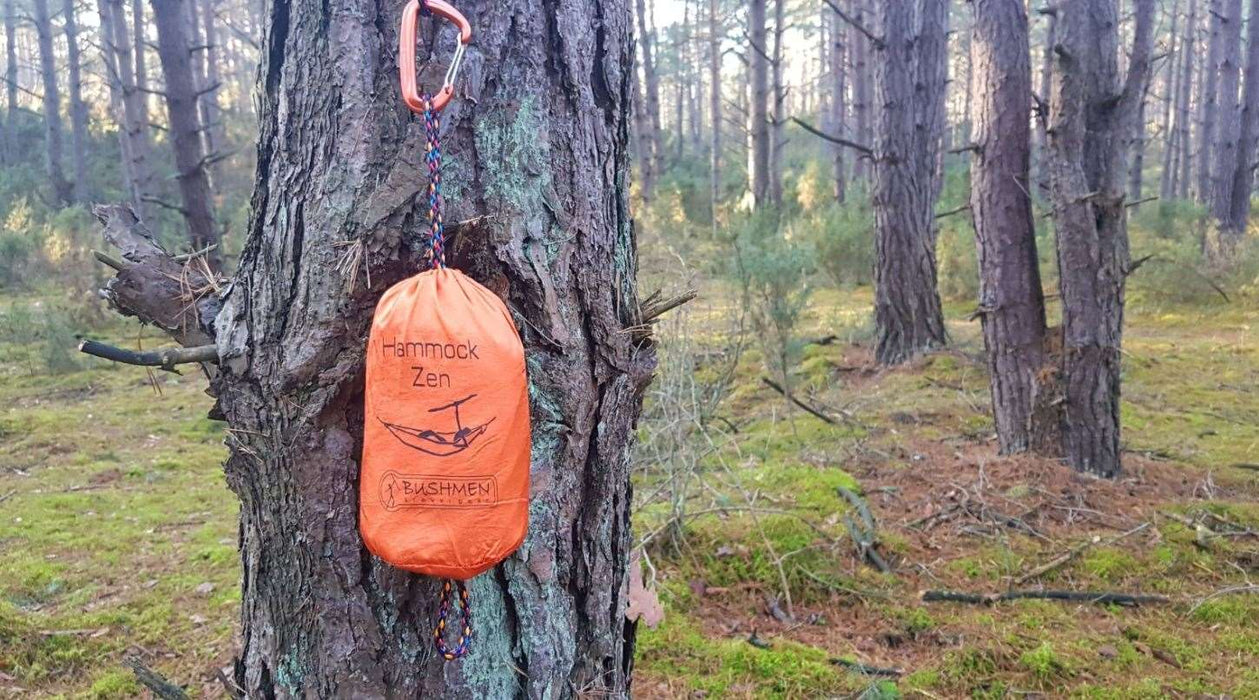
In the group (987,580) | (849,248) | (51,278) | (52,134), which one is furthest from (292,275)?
(52,134)

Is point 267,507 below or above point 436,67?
below

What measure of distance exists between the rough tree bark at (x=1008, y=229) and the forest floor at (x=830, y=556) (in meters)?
0.43

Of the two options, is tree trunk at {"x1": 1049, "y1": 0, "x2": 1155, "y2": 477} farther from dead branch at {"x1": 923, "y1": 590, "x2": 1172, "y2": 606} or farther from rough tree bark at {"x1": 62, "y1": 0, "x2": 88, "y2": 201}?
rough tree bark at {"x1": 62, "y1": 0, "x2": 88, "y2": 201}

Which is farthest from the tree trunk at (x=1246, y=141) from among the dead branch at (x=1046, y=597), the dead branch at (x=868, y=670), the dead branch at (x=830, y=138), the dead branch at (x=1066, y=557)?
the dead branch at (x=868, y=670)

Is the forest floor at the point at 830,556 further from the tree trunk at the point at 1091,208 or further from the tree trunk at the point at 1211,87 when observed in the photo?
the tree trunk at the point at 1211,87

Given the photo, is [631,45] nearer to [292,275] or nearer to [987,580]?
[292,275]

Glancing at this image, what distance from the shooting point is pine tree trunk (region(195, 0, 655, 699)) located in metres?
1.34

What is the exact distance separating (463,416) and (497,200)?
0.40 meters

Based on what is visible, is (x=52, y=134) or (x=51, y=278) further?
(x=52, y=134)

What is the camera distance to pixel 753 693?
2607mm

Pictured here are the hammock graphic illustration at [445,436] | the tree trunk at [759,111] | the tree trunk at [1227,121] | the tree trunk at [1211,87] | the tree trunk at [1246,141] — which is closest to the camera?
the hammock graphic illustration at [445,436]

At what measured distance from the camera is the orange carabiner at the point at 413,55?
4.13 feet

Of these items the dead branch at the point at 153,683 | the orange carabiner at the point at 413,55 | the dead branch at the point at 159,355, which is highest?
the orange carabiner at the point at 413,55

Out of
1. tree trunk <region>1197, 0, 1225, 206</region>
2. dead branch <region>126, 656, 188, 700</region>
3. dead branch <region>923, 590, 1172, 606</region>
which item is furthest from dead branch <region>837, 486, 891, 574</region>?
tree trunk <region>1197, 0, 1225, 206</region>
